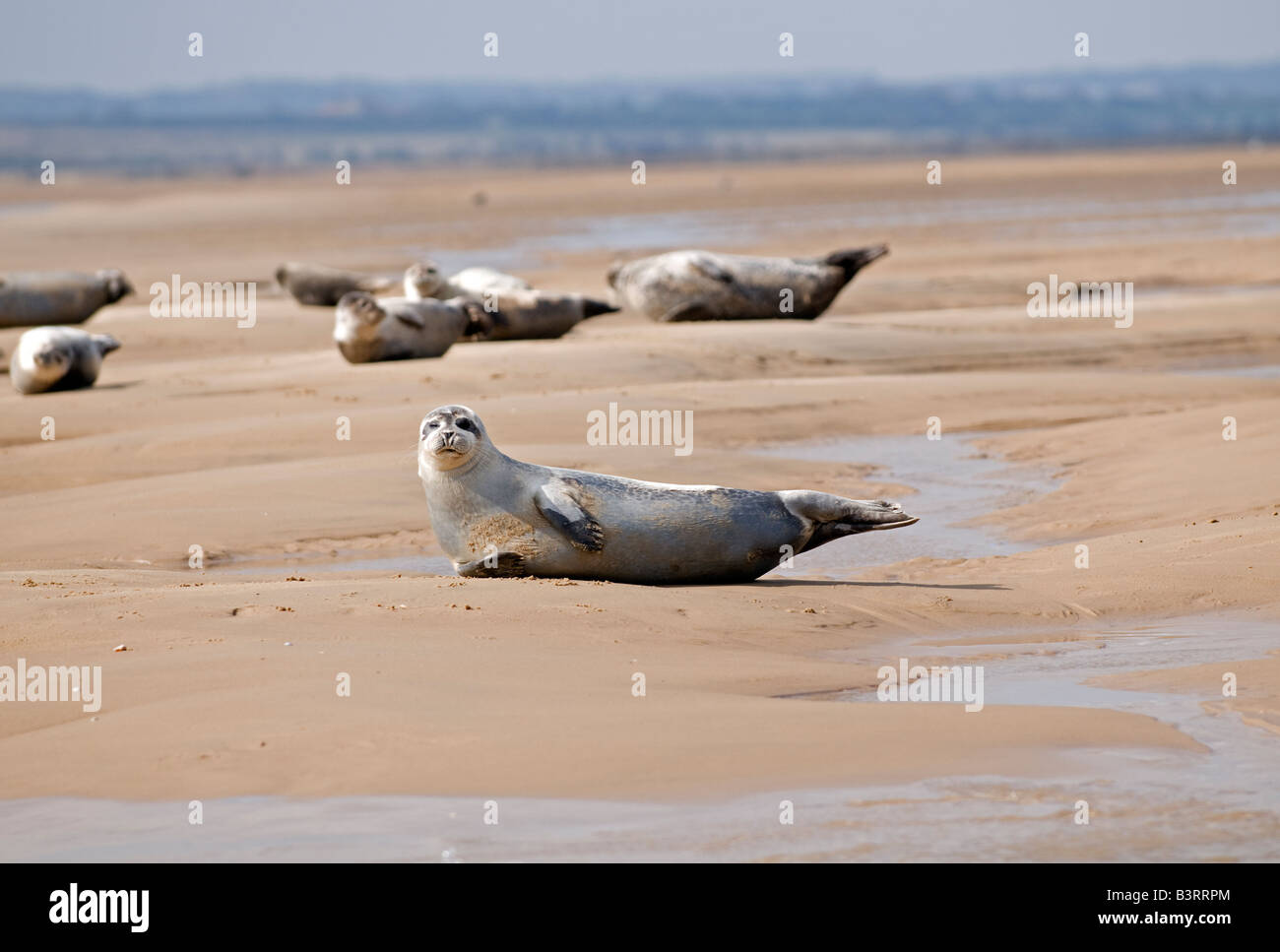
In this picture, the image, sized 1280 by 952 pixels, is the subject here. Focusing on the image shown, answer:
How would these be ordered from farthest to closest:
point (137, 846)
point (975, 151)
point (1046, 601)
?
point (975, 151)
point (1046, 601)
point (137, 846)

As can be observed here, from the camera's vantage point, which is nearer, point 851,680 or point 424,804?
point 424,804

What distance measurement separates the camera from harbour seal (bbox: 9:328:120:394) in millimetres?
11688

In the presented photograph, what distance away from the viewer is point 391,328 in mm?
12578

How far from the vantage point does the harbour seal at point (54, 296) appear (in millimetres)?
15836

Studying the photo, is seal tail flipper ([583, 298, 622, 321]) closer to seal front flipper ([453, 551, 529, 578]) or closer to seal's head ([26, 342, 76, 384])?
seal's head ([26, 342, 76, 384])

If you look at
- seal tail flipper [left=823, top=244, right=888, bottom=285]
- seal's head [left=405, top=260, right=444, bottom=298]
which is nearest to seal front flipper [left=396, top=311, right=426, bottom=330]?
seal's head [left=405, top=260, right=444, bottom=298]

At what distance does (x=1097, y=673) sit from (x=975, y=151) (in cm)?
7580

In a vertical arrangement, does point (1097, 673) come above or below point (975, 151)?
below

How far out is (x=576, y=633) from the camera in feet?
19.0
